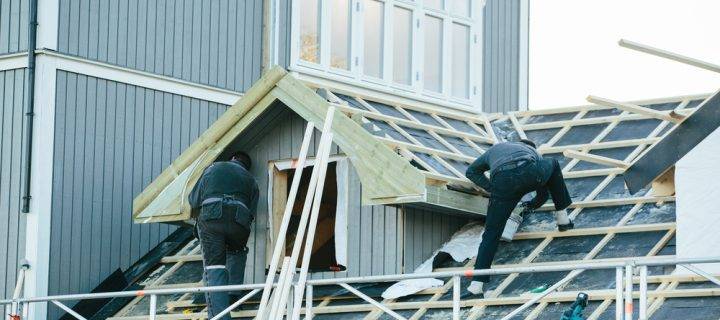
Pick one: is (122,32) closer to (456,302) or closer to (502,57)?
(502,57)

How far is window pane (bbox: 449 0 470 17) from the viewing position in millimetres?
22391

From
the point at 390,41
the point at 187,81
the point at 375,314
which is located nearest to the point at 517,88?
the point at 390,41

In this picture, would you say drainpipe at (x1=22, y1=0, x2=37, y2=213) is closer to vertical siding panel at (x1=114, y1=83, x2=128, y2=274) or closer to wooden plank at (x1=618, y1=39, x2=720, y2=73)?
vertical siding panel at (x1=114, y1=83, x2=128, y2=274)

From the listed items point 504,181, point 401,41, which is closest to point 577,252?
point 504,181

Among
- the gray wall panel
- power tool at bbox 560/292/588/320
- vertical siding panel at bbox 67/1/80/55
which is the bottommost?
power tool at bbox 560/292/588/320

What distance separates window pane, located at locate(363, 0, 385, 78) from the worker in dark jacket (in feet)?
16.4

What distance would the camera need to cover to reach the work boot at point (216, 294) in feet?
52.6

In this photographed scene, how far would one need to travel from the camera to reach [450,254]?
16281mm

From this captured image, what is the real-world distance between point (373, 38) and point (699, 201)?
7.99 meters

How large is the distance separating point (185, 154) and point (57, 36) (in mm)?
2538

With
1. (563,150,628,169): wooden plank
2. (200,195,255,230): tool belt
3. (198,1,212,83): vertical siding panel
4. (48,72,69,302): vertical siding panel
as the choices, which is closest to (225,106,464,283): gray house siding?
(200,195,255,230): tool belt

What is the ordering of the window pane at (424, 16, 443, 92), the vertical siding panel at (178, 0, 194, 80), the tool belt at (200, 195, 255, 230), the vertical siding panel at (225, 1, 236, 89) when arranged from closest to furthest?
the tool belt at (200, 195, 255, 230), the vertical siding panel at (178, 0, 194, 80), the vertical siding panel at (225, 1, 236, 89), the window pane at (424, 16, 443, 92)

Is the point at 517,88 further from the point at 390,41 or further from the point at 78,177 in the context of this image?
the point at 78,177

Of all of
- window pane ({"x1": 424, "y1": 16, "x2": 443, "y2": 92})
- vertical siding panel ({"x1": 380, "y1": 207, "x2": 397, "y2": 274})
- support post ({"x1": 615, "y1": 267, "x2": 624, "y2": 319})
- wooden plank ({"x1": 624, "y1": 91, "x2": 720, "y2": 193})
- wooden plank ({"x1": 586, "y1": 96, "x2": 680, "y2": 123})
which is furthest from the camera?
window pane ({"x1": 424, "y1": 16, "x2": 443, "y2": 92})
